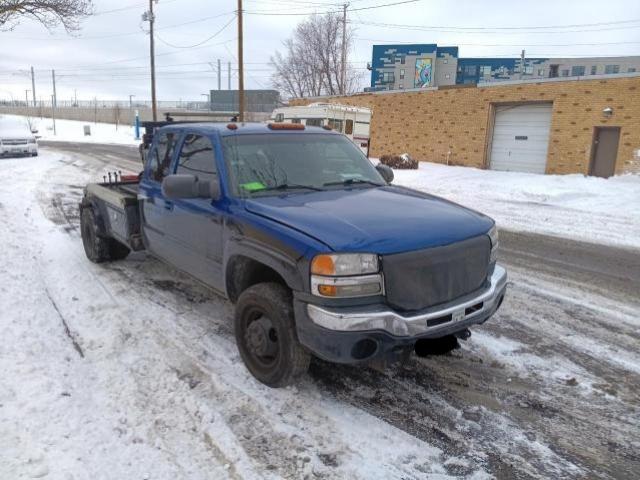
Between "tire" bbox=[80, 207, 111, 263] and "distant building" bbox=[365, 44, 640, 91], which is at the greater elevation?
"distant building" bbox=[365, 44, 640, 91]

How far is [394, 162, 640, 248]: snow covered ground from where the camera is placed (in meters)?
10.1

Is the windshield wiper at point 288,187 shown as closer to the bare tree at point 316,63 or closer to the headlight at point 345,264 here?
the headlight at point 345,264

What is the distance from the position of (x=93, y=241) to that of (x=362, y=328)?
4760 millimetres

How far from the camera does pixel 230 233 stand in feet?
12.8

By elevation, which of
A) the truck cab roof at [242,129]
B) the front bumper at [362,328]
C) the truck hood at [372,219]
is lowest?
the front bumper at [362,328]

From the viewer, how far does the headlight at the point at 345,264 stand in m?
3.09

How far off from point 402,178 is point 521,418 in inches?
615

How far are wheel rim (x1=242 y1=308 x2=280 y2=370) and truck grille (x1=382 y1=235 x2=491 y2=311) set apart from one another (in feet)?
3.03

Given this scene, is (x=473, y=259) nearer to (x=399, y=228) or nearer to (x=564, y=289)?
(x=399, y=228)

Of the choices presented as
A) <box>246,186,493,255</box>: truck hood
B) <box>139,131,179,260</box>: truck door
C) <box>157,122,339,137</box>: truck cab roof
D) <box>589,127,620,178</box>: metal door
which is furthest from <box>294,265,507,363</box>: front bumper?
<box>589,127,620,178</box>: metal door

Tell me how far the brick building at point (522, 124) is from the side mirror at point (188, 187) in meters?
17.6

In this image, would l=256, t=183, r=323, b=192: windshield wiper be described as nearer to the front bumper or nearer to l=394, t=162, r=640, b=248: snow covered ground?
the front bumper

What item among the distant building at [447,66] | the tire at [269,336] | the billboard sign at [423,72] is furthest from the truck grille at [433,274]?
the billboard sign at [423,72]

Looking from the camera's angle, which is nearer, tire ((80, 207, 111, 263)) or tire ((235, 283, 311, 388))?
tire ((235, 283, 311, 388))
